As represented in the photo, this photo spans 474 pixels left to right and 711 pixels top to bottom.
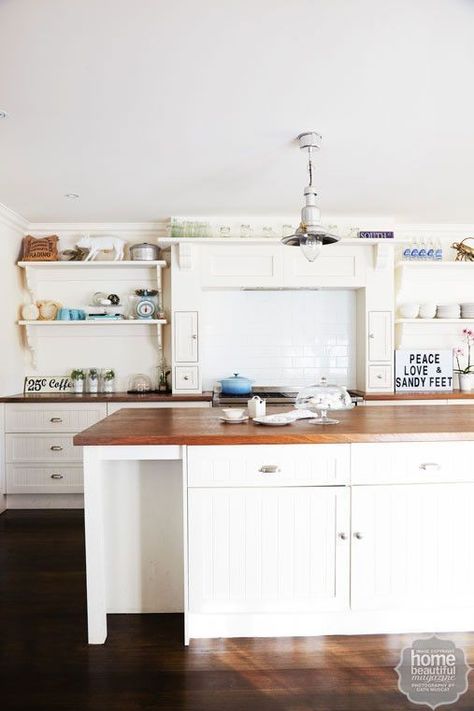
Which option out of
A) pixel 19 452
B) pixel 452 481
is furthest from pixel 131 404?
pixel 452 481

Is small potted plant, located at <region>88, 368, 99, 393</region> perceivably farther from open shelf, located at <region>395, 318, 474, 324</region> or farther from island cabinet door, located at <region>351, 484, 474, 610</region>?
island cabinet door, located at <region>351, 484, 474, 610</region>

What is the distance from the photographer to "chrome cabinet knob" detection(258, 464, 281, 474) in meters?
2.27

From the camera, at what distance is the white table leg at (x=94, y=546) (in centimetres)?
227

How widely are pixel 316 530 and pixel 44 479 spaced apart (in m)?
2.85

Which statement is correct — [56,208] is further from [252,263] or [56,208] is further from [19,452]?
[19,452]

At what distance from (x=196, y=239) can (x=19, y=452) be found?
2383 millimetres

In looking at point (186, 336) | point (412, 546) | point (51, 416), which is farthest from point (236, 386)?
point (412, 546)

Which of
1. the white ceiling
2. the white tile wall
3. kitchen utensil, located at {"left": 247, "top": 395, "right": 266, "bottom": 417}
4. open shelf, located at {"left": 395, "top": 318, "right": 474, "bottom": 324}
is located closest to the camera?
the white ceiling

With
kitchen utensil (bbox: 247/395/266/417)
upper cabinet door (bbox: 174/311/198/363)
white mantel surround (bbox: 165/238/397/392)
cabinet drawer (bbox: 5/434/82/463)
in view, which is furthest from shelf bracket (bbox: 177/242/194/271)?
kitchen utensil (bbox: 247/395/266/417)

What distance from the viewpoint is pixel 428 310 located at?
479 cm

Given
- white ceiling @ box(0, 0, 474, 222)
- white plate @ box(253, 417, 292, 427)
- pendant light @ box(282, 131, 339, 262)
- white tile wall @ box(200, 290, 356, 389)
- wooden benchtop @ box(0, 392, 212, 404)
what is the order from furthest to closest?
1. white tile wall @ box(200, 290, 356, 389)
2. wooden benchtop @ box(0, 392, 212, 404)
3. pendant light @ box(282, 131, 339, 262)
4. white plate @ box(253, 417, 292, 427)
5. white ceiling @ box(0, 0, 474, 222)

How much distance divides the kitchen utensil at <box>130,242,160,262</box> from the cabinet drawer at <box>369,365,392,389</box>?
2.27 meters

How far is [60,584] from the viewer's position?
9.49ft

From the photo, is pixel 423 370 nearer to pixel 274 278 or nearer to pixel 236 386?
pixel 274 278
